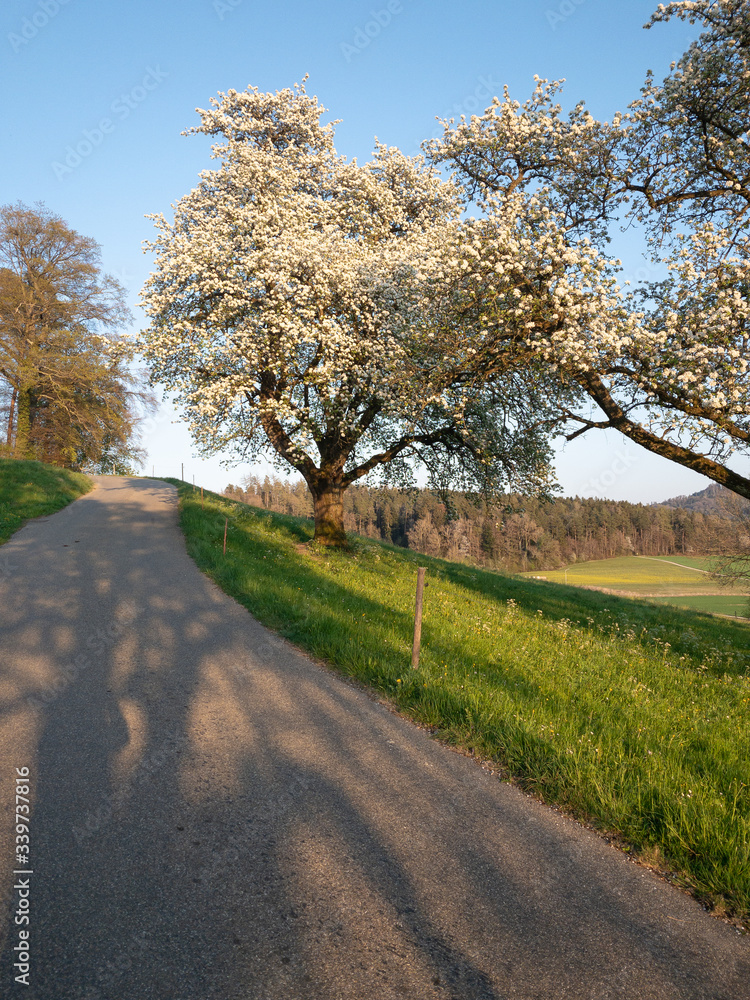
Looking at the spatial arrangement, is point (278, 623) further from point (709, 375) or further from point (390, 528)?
point (390, 528)

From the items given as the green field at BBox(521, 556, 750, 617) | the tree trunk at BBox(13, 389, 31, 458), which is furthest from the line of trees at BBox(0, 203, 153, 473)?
the green field at BBox(521, 556, 750, 617)

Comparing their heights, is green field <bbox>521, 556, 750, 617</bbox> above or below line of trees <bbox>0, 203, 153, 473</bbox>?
below

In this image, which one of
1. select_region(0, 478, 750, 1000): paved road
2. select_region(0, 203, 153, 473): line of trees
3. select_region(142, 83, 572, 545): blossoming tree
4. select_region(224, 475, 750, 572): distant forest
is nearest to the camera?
select_region(0, 478, 750, 1000): paved road

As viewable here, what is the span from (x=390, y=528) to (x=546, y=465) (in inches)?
2978

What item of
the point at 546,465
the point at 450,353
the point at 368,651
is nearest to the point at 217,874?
the point at 368,651

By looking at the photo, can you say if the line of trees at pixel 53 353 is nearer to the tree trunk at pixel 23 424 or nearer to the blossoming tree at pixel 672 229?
the tree trunk at pixel 23 424

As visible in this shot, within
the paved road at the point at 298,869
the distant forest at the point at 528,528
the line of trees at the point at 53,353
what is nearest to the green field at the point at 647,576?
the distant forest at the point at 528,528

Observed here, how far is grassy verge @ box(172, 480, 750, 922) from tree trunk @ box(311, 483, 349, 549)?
377cm

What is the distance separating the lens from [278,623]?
973cm

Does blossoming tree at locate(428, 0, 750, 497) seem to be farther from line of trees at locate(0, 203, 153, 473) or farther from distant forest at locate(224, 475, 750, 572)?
distant forest at locate(224, 475, 750, 572)

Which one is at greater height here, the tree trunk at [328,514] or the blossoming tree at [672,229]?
the blossoming tree at [672,229]

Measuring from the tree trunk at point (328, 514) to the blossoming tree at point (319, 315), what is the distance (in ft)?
0.16

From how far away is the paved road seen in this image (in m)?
2.86

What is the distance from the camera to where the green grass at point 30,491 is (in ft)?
60.2
